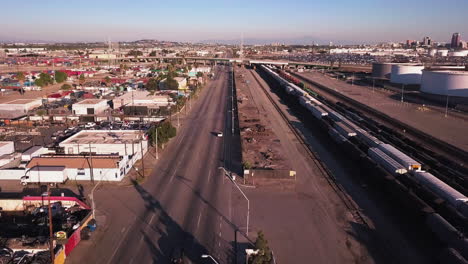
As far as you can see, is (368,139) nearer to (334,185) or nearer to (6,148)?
(334,185)

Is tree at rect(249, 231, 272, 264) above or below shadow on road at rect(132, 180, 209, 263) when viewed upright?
above

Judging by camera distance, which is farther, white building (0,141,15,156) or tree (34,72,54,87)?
tree (34,72,54,87)

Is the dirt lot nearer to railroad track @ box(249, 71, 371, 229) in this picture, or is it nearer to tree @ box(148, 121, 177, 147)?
railroad track @ box(249, 71, 371, 229)

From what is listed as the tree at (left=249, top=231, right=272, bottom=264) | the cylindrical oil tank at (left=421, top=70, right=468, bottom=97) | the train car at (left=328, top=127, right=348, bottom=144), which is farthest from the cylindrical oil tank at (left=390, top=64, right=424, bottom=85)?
the tree at (left=249, top=231, right=272, bottom=264)

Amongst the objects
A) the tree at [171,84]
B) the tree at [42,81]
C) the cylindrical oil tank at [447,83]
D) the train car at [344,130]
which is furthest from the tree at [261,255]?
the tree at [42,81]

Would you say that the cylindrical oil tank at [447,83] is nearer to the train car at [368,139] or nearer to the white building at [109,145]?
the train car at [368,139]

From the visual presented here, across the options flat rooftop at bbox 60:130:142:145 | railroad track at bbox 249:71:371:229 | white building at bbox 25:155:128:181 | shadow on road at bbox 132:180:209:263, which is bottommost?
shadow on road at bbox 132:180:209:263
